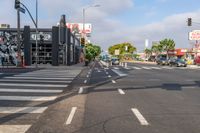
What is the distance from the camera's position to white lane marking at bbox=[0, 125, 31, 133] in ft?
27.7

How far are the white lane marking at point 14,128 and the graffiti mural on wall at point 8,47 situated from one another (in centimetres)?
4674

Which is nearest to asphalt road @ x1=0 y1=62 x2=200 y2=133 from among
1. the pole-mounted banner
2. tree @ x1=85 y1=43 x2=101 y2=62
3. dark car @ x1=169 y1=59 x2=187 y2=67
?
the pole-mounted banner

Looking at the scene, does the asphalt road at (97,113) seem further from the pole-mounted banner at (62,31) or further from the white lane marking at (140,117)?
the pole-mounted banner at (62,31)

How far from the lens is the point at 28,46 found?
5509 cm

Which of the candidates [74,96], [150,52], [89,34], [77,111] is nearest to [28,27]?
[74,96]

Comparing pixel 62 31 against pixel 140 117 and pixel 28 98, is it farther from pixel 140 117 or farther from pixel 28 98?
pixel 140 117

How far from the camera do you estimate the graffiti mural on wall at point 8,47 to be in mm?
54938

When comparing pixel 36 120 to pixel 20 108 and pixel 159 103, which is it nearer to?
pixel 20 108

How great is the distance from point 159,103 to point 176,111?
6.02 ft

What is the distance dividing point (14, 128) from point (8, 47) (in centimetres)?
4807

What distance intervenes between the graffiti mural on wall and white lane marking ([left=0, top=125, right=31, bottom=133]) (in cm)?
4674

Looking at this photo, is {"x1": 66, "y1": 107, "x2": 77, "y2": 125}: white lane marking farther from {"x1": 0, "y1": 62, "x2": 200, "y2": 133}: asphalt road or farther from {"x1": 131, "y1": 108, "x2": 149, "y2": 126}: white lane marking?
{"x1": 131, "y1": 108, "x2": 149, "y2": 126}: white lane marking

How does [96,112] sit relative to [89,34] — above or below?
below

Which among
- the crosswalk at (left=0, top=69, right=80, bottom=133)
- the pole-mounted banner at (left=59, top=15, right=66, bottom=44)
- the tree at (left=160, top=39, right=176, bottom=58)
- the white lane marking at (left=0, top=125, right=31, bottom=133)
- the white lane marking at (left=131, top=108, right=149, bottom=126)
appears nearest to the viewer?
the white lane marking at (left=0, top=125, right=31, bottom=133)
